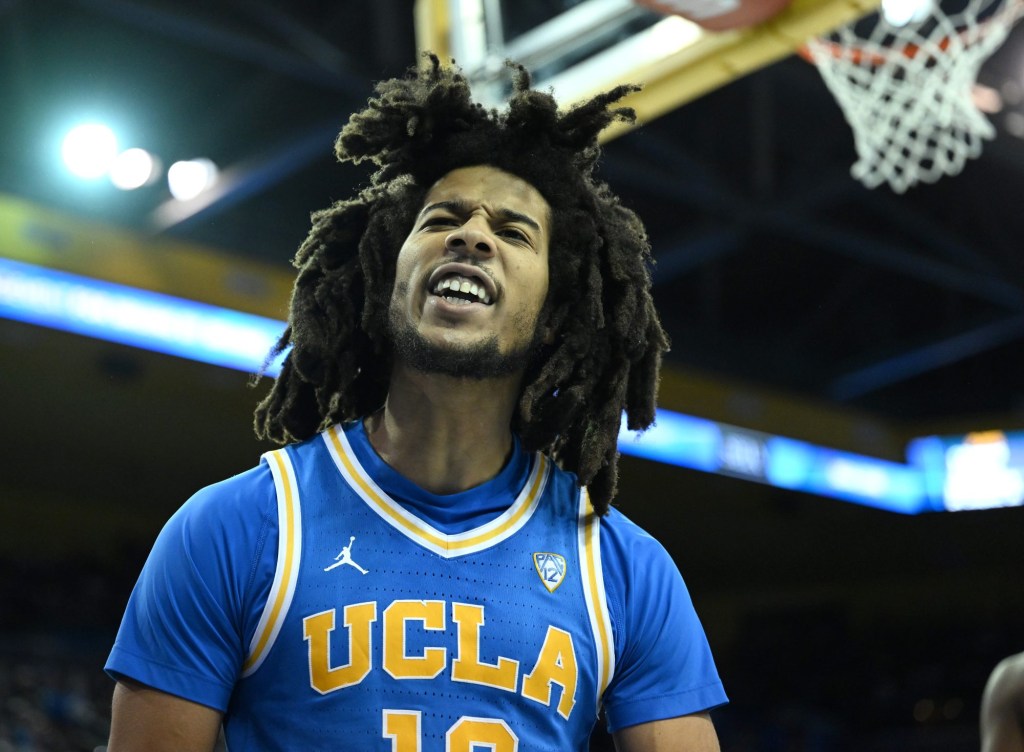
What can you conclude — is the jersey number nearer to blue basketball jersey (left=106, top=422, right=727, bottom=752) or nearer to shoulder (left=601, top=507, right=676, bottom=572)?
blue basketball jersey (left=106, top=422, right=727, bottom=752)

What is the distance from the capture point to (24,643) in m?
10.5

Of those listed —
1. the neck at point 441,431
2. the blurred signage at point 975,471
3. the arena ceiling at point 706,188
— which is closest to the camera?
the neck at point 441,431

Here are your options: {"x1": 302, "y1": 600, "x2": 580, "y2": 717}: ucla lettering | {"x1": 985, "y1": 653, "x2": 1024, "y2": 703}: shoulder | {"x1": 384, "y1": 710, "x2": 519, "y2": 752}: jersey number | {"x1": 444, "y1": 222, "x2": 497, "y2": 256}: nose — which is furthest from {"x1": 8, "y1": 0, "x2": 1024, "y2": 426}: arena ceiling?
{"x1": 384, "y1": 710, "x2": 519, "y2": 752}: jersey number

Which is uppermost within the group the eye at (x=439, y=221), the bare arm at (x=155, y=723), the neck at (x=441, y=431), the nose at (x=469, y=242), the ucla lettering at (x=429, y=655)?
the eye at (x=439, y=221)

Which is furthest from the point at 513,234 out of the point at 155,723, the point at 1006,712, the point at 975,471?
the point at 975,471

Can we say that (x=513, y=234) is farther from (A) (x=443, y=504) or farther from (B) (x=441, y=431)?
(A) (x=443, y=504)

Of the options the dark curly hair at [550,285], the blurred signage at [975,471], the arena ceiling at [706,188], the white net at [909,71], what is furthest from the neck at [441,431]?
the blurred signage at [975,471]

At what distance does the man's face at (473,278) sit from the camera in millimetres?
2396

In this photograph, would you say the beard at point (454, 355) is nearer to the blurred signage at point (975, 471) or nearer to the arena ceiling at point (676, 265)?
the arena ceiling at point (676, 265)

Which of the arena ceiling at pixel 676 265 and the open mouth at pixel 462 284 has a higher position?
the arena ceiling at pixel 676 265

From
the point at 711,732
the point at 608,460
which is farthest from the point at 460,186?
the point at 711,732

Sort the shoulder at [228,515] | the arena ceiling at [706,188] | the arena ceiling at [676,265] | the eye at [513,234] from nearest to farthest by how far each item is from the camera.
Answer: the shoulder at [228,515] → the eye at [513,234] → the arena ceiling at [706,188] → the arena ceiling at [676,265]

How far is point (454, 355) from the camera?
2.39m

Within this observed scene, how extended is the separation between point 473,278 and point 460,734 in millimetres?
753
